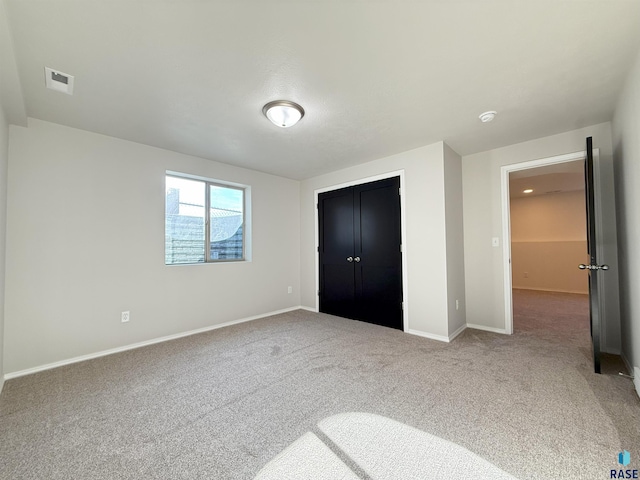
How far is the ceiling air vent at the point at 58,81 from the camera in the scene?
193 cm

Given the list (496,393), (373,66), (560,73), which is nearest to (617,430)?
(496,393)

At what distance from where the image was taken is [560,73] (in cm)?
201

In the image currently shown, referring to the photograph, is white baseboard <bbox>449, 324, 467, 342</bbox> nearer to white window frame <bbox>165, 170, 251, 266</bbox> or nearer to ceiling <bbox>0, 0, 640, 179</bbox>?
ceiling <bbox>0, 0, 640, 179</bbox>

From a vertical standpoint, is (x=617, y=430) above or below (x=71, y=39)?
below

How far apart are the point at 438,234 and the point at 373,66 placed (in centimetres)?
213

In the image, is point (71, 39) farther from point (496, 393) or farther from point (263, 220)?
point (496, 393)

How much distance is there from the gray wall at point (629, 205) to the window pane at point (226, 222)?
14.2 ft

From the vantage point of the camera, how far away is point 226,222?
4.20 metres

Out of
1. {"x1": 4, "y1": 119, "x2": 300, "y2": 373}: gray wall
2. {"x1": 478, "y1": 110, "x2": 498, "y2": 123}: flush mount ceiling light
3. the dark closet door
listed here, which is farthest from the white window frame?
{"x1": 478, "y1": 110, "x2": 498, "y2": 123}: flush mount ceiling light

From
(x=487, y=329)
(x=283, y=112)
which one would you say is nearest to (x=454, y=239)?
(x=487, y=329)

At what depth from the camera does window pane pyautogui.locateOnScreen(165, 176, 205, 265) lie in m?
3.58

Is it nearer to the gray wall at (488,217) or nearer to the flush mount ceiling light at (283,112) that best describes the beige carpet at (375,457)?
the flush mount ceiling light at (283,112)

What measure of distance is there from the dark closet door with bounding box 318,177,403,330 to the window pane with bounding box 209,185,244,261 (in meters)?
1.38

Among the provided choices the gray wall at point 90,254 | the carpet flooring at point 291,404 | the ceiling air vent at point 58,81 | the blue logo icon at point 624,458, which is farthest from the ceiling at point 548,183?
the ceiling air vent at point 58,81
